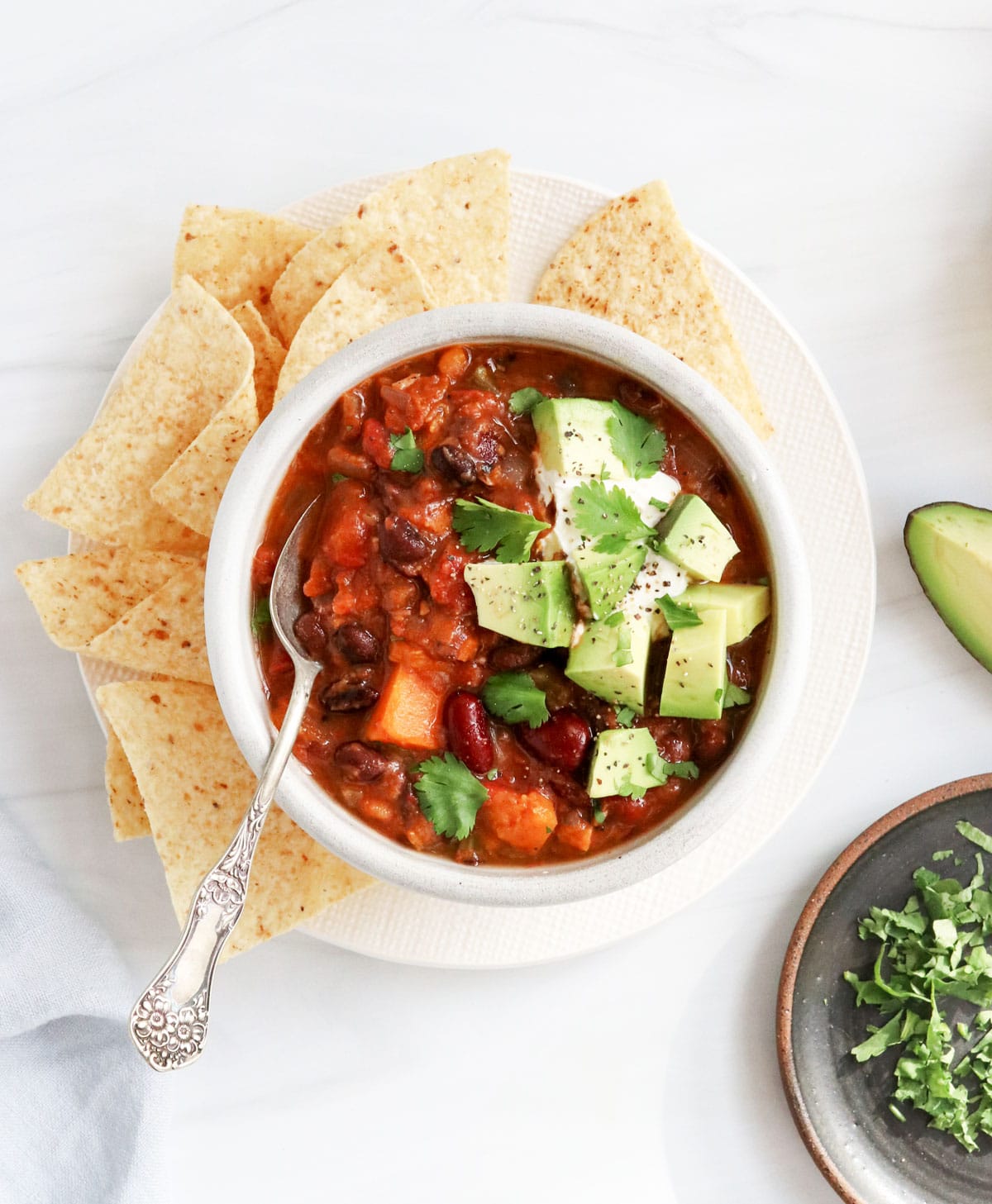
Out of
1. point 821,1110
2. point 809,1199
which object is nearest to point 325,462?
point 821,1110

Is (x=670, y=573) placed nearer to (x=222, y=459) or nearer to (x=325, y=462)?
(x=325, y=462)

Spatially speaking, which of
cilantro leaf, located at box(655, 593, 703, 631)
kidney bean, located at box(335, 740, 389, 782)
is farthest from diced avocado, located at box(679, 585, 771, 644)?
kidney bean, located at box(335, 740, 389, 782)

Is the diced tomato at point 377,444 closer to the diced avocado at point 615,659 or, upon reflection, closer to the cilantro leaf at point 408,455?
the cilantro leaf at point 408,455

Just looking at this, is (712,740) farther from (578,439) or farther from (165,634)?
(165,634)

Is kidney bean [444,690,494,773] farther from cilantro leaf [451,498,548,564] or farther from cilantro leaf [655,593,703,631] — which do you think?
cilantro leaf [655,593,703,631]

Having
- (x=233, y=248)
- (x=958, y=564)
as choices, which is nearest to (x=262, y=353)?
(x=233, y=248)

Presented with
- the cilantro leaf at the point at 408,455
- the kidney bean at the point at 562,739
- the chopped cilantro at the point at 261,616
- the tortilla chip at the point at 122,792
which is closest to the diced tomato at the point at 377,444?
the cilantro leaf at the point at 408,455
